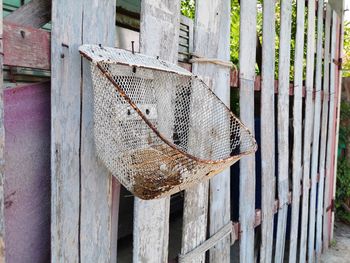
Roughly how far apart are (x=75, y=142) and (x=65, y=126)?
0.07 m

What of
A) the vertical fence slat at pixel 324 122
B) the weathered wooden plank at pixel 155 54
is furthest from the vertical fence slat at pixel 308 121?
the weathered wooden plank at pixel 155 54

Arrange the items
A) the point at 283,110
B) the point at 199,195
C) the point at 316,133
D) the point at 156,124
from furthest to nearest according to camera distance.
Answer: the point at 316,133
the point at 283,110
the point at 199,195
the point at 156,124

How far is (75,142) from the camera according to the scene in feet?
3.69

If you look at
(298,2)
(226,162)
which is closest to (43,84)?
(226,162)

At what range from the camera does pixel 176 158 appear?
0.99 meters

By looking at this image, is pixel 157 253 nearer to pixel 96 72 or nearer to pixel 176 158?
pixel 176 158

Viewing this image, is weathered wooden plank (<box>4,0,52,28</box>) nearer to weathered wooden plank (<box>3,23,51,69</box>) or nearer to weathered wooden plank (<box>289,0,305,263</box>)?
weathered wooden plank (<box>3,23,51,69</box>)

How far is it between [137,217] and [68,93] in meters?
0.61

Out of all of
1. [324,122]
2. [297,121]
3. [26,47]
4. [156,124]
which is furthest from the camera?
[324,122]

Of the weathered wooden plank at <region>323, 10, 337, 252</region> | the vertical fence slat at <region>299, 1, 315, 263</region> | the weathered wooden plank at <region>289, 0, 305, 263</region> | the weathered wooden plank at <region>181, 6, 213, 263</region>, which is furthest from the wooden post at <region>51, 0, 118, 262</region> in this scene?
the weathered wooden plank at <region>323, 10, 337, 252</region>

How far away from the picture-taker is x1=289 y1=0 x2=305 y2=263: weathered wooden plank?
2812 mm

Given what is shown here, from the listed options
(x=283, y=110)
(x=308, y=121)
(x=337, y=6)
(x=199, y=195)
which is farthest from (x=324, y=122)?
(x=199, y=195)

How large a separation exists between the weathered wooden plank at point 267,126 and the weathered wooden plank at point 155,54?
101 centimetres

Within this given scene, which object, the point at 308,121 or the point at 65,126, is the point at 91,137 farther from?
the point at 308,121
